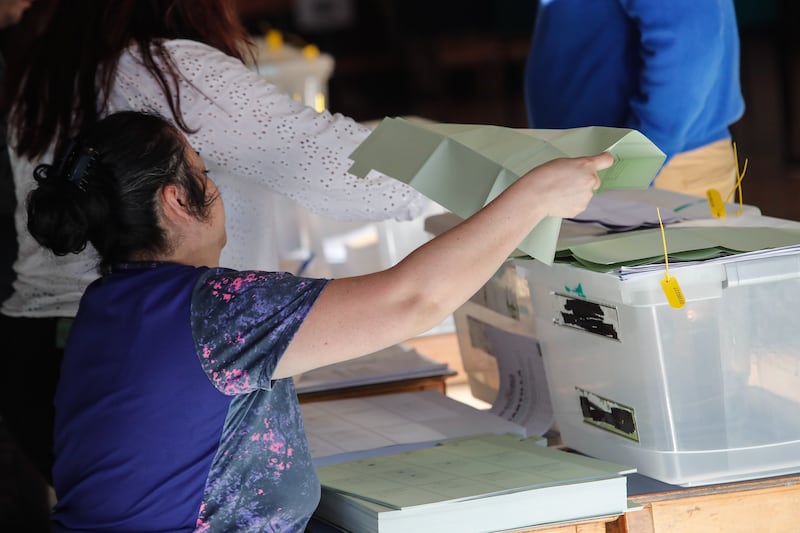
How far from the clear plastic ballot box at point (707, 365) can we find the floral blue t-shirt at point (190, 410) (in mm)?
368

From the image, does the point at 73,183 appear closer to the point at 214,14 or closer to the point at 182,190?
the point at 182,190

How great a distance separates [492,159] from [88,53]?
683mm

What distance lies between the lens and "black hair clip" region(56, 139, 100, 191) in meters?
1.26

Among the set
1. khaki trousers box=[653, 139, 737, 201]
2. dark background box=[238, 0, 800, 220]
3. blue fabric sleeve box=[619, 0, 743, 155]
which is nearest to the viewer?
blue fabric sleeve box=[619, 0, 743, 155]

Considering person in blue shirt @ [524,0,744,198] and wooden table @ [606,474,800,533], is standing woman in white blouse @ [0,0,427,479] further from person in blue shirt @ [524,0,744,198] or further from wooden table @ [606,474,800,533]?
person in blue shirt @ [524,0,744,198]

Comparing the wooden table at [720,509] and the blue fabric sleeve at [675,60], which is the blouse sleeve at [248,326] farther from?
the blue fabric sleeve at [675,60]

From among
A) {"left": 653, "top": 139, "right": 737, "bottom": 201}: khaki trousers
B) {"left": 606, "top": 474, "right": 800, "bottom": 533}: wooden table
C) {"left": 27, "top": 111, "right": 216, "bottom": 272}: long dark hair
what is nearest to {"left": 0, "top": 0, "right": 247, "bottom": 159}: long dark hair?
{"left": 27, "top": 111, "right": 216, "bottom": 272}: long dark hair

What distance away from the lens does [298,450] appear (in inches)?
49.4

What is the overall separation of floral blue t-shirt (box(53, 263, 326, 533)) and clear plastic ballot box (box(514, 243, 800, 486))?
0.37 metres

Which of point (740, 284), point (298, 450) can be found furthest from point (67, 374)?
point (740, 284)

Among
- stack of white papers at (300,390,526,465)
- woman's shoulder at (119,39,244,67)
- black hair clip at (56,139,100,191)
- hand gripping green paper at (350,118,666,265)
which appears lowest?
stack of white papers at (300,390,526,465)

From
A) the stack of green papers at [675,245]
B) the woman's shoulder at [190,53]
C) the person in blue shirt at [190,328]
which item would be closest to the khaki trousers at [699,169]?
the stack of green papers at [675,245]

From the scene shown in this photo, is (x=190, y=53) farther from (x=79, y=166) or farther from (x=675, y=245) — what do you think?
(x=675, y=245)

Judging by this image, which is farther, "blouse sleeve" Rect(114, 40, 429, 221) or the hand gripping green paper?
"blouse sleeve" Rect(114, 40, 429, 221)
